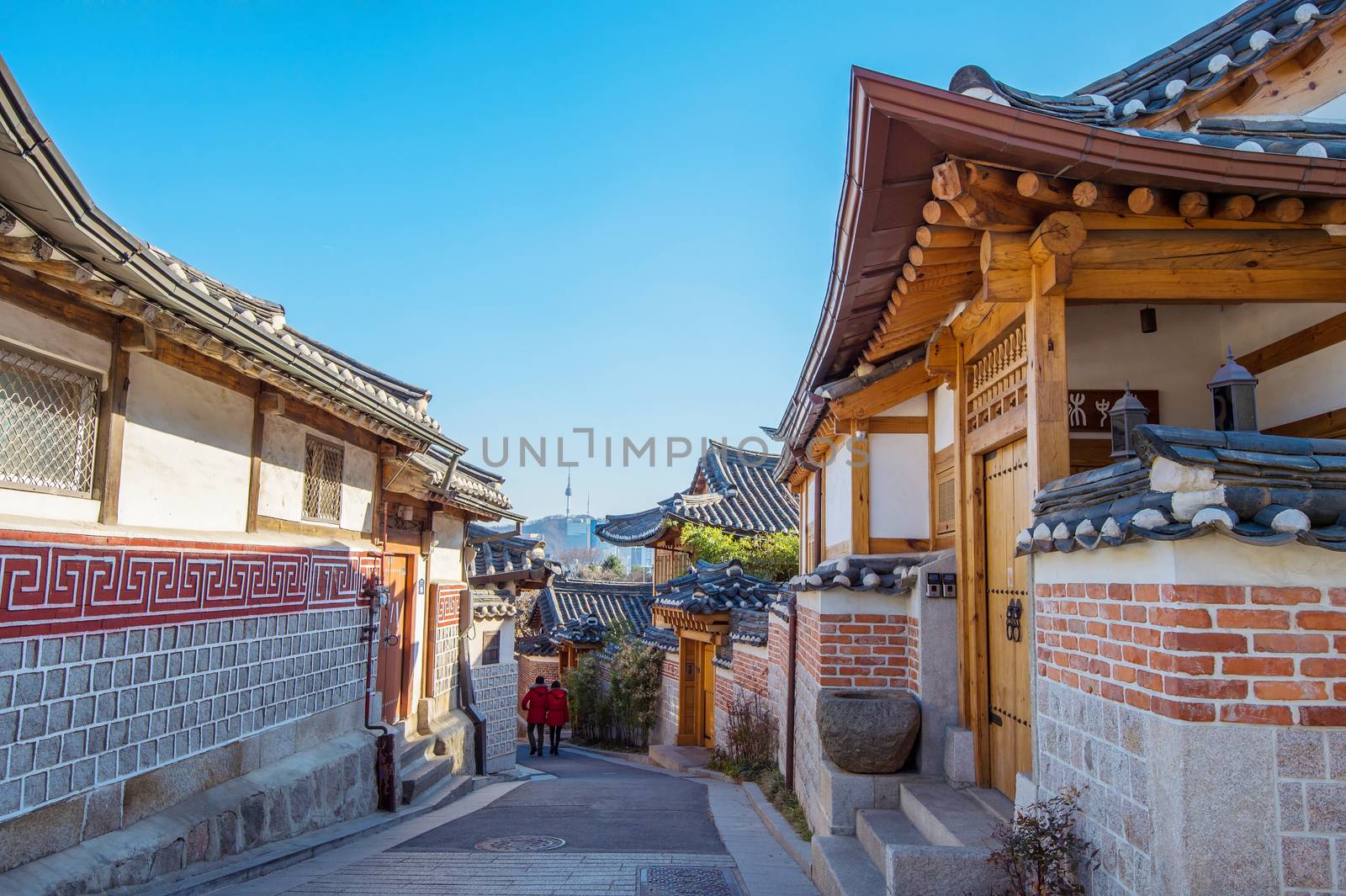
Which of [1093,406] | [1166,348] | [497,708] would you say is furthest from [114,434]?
[497,708]

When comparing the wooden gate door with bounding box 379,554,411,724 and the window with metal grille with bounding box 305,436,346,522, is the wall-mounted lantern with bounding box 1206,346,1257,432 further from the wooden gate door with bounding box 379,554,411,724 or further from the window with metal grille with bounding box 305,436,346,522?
the wooden gate door with bounding box 379,554,411,724

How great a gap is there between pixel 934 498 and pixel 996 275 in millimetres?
3160

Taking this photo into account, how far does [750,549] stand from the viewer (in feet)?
73.5

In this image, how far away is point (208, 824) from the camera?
245 inches

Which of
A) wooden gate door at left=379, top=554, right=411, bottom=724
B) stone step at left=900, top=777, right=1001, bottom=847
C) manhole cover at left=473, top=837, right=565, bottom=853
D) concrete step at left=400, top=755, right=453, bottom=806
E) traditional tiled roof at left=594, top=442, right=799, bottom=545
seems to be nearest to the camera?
stone step at left=900, top=777, right=1001, bottom=847

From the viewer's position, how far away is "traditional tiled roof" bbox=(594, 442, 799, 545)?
82.7 ft

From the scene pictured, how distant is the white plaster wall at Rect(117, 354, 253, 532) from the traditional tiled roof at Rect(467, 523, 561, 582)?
939 cm

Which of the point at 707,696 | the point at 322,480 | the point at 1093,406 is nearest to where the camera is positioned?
the point at 1093,406

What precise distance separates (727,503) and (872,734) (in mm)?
19849

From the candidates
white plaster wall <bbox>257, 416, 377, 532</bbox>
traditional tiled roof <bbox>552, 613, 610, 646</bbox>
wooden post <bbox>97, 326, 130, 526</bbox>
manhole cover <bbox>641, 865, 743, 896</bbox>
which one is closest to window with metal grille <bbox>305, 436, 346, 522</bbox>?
white plaster wall <bbox>257, 416, 377, 532</bbox>

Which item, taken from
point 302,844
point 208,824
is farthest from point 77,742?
point 302,844

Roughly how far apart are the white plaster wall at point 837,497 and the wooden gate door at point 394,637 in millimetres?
5210

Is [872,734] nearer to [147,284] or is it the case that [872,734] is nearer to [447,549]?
Answer: [147,284]

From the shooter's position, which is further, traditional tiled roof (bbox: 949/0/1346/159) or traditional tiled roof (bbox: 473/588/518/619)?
traditional tiled roof (bbox: 473/588/518/619)
